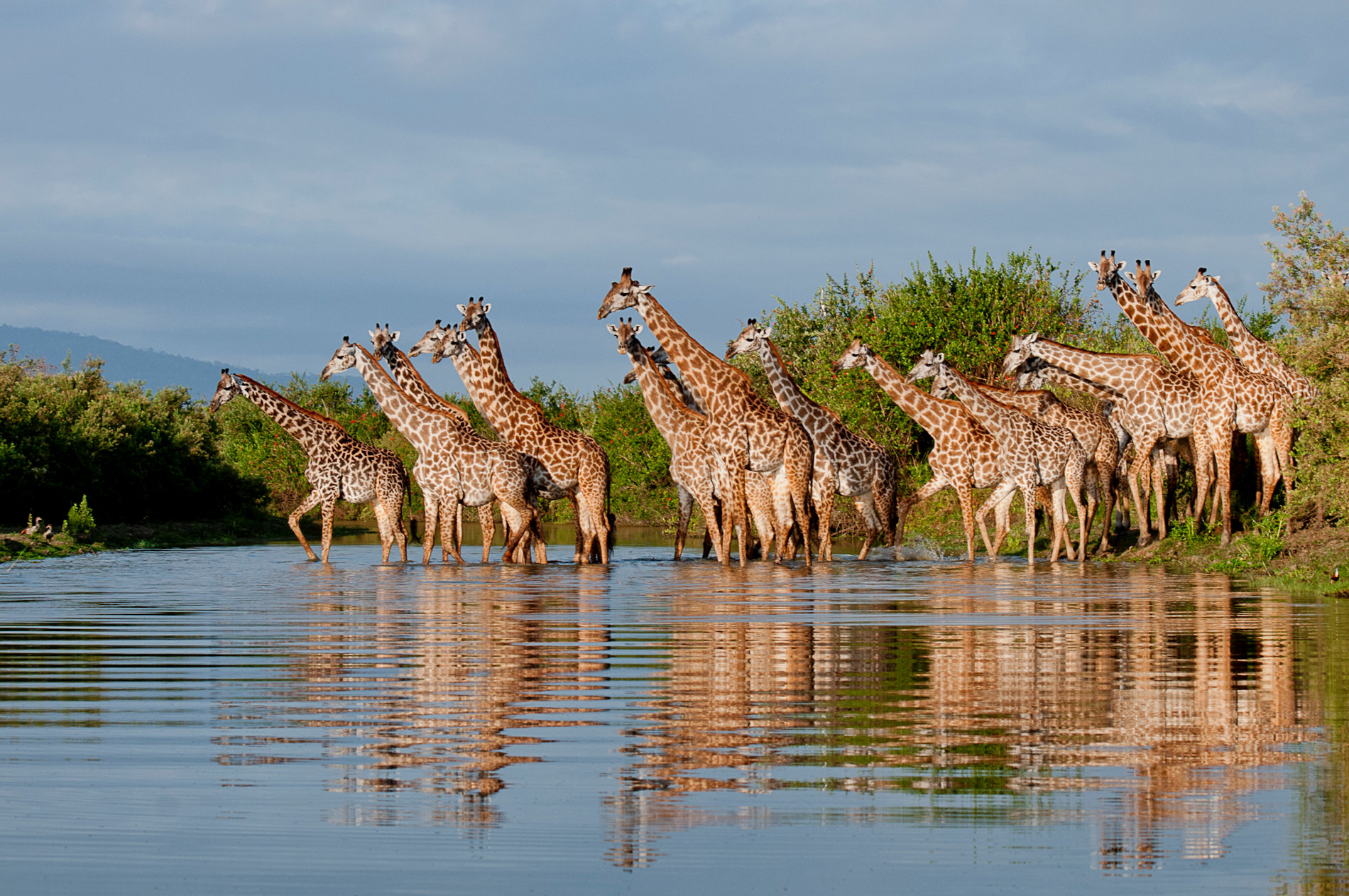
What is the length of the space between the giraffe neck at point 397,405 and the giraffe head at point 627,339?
3239mm

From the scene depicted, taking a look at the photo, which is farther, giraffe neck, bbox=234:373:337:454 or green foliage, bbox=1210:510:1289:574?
giraffe neck, bbox=234:373:337:454

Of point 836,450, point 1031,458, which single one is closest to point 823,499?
point 836,450

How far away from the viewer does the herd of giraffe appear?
2303 centimetres

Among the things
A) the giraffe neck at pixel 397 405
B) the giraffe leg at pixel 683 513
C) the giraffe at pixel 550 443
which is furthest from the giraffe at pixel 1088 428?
the giraffe neck at pixel 397 405

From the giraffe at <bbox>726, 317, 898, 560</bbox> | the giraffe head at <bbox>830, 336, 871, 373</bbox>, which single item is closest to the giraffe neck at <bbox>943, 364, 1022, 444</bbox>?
the giraffe head at <bbox>830, 336, 871, 373</bbox>

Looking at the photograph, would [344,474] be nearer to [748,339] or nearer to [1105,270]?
[748,339]

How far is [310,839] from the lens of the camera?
4.93 m

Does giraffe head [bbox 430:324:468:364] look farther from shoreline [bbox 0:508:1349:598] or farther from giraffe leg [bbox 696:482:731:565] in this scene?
shoreline [bbox 0:508:1349:598]

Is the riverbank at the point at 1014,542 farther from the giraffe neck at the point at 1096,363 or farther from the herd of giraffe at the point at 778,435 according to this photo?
the giraffe neck at the point at 1096,363

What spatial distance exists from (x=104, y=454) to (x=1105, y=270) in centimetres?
2415

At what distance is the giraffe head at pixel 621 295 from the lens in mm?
24156

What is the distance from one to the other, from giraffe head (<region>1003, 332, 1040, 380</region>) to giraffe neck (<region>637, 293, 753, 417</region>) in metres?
5.01

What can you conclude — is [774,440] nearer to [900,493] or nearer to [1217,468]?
[1217,468]

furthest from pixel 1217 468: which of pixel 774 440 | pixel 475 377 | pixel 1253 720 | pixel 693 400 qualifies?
pixel 1253 720
